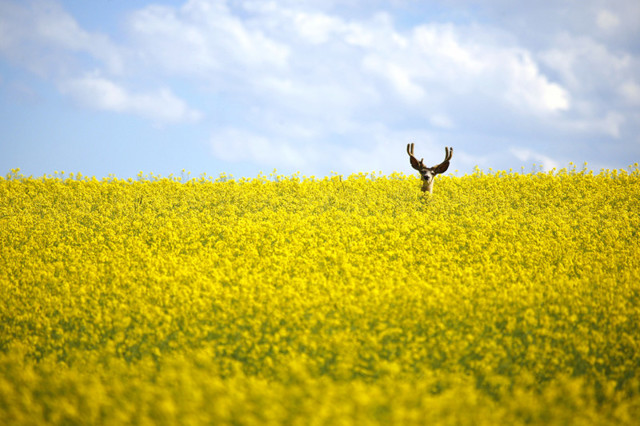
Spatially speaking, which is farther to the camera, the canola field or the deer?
the deer

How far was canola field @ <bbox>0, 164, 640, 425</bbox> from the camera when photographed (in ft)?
16.3

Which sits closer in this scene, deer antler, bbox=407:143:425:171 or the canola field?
the canola field

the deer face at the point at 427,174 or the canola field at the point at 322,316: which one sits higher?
the deer face at the point at 427,174

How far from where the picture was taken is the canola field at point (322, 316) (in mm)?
4957

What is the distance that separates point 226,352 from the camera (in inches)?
264

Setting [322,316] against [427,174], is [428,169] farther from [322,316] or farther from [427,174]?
[322,316]

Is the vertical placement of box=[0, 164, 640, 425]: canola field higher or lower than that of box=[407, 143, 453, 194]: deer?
lower

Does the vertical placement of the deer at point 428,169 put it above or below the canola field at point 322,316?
above

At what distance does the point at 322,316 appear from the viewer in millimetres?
6832

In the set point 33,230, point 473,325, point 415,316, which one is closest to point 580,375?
point 473,325

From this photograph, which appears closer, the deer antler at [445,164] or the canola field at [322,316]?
the canola field at [322,316]

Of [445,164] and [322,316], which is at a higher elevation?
[445,164]

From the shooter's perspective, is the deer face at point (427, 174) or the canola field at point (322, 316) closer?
the canola field at point (322, 316)

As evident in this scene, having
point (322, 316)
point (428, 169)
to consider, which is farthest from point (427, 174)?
point (322, 316)
